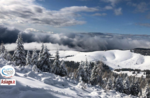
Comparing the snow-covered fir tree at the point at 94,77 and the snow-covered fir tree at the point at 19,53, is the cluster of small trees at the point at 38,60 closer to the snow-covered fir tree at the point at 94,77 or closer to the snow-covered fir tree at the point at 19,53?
the snow-covered fir tree at the point at 19,53

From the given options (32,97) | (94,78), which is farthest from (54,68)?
(32,97)

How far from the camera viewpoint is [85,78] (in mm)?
39500

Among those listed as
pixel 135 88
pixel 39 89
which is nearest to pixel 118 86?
pixel 135 88

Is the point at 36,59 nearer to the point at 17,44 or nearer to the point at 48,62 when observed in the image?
the point at 48,62

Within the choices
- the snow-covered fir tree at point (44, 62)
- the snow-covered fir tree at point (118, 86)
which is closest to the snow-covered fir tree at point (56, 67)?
the snow-covered fir tree at point (44, 62)

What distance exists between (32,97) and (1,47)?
4516cm

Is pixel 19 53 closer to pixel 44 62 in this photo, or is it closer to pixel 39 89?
pixel 44 62

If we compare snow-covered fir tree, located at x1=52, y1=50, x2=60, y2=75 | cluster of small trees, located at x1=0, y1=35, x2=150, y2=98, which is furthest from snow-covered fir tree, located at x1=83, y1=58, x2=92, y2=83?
snow-covered fir tree, located at x1=52, y1=50, x2=60, y2=75

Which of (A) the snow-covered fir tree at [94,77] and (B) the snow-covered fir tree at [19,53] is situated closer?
(B) the snow-covered fir tree at [19,53]

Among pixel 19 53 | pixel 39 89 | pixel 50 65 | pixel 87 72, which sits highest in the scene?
pixel 19 53

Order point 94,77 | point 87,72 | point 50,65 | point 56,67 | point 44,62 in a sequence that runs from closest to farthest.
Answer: point 44,62, point 50,65, point 56,67, point 87,72, point 94,77

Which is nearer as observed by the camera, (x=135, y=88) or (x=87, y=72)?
(x=87, y=72)

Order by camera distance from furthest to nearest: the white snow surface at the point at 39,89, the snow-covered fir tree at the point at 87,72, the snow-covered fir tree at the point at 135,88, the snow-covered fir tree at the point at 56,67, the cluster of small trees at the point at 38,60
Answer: the snow-covered fir tree at the point at 135,88 → the snow-covered fir tree at the point at 87,72 → the snow-covered fir tree at the point at 56,67 → the cluster of small trees at the point at 38,60 → the white snow surface at the point at 39,89

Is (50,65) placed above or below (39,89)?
below
